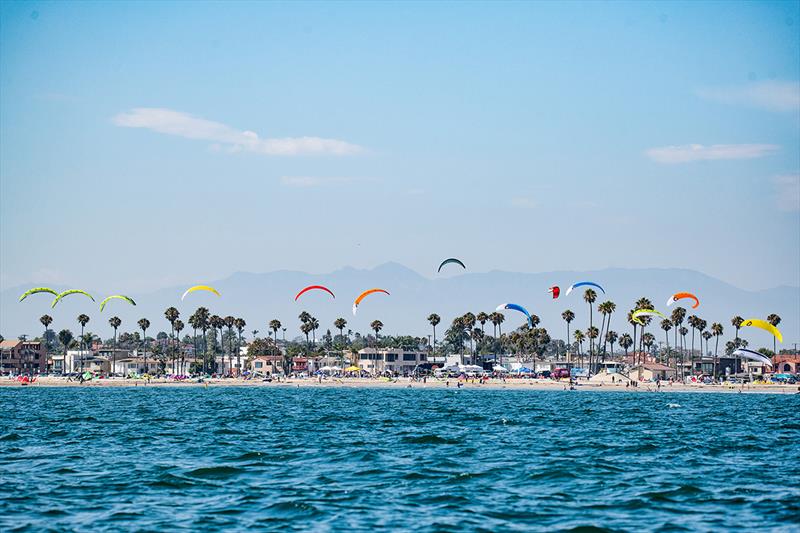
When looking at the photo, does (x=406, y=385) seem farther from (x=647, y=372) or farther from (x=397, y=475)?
(x=397, y=475)

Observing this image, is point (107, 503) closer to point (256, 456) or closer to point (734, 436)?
point (256, 456)

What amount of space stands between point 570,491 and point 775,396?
109 metres

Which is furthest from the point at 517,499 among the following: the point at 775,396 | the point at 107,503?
the point at 775,396

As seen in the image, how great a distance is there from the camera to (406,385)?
164 m

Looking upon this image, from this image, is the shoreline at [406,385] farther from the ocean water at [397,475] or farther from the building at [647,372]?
the ocean water at [397,475]

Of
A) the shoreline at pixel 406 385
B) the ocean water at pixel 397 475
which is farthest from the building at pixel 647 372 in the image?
the ocean water at pixel 397 475

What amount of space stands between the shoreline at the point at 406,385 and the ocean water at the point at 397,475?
79538mm

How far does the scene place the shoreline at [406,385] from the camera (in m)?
147

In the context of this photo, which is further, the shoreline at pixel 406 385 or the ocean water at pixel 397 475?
the shoreline at pixel 406 385

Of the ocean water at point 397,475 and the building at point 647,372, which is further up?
the ocean water at point 397,475

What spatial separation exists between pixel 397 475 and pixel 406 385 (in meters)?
125

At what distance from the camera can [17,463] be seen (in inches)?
1703

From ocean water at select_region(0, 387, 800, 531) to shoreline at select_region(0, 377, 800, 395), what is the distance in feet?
261

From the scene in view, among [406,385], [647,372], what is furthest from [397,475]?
[647,372]
